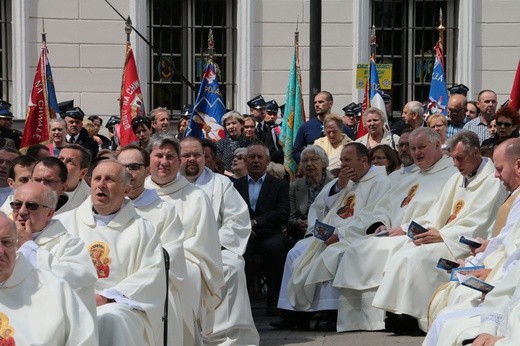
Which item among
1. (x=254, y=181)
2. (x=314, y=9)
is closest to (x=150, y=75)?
(x=314, y=9)

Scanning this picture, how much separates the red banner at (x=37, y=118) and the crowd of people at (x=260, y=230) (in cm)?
30

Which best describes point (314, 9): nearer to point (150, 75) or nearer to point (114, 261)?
point (150, 75)

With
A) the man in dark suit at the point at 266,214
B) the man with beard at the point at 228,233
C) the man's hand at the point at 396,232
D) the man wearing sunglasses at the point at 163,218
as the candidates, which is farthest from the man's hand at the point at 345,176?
the man wearing sunglasses at the point at 163,218

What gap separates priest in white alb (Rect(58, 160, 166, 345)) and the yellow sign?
28.4ft

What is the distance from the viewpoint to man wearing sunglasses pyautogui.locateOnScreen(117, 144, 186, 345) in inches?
414

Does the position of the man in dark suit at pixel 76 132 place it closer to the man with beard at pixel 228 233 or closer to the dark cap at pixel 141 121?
the dark cap at pixel 141 121

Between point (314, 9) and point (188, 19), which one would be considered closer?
point (314, 9)

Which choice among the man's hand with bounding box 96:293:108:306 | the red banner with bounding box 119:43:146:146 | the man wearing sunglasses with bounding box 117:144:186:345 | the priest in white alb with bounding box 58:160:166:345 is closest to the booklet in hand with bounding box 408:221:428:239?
the man wearing sunglasses with bounding box 117:144:186:345

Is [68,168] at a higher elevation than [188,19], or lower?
lower

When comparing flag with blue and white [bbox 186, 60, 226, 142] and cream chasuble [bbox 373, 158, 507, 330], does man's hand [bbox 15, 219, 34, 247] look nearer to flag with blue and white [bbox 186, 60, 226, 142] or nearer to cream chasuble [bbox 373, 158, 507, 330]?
cream chasuble [bbox 373, 158, 507, 330]

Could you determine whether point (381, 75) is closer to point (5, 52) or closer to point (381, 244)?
point (5, 52)

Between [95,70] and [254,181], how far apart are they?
642 cm

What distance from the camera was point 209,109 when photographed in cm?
1602

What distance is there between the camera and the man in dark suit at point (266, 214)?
13836mm
